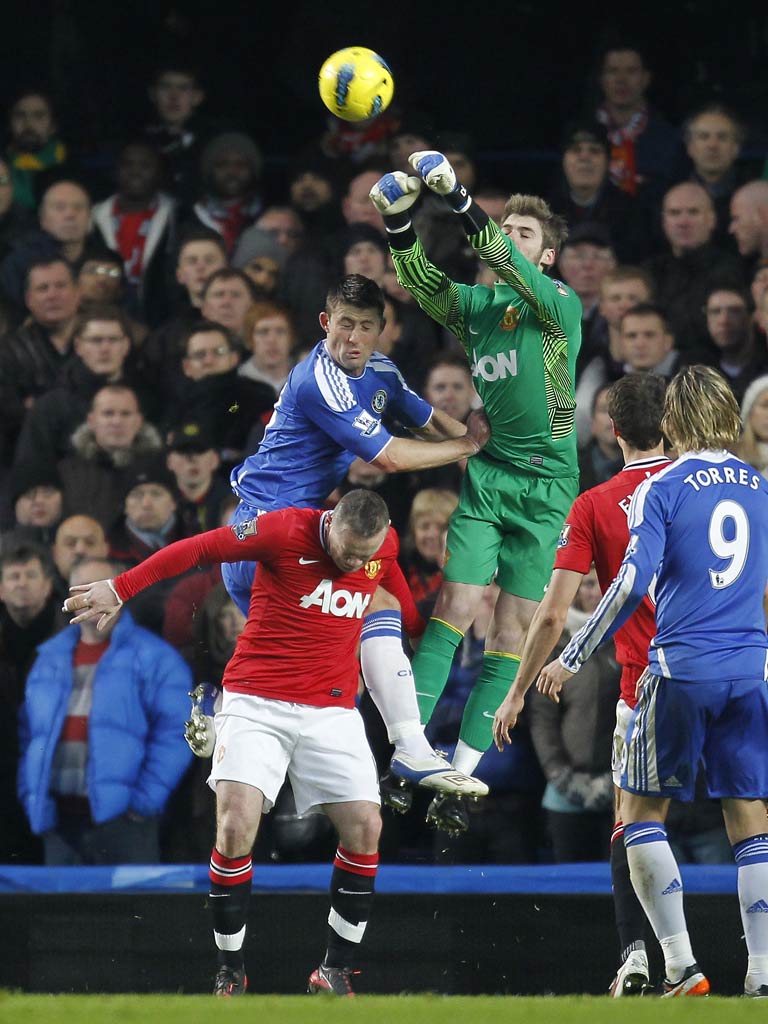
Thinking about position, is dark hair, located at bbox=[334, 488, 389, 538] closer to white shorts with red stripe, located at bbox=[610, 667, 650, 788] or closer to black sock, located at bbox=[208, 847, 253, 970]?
white shorts with red stripe, located at bbox=[610, 667, 650, 788]

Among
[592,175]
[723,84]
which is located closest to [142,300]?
[592,175]

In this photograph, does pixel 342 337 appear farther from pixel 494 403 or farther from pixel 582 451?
pixel 582 451

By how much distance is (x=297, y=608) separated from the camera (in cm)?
682

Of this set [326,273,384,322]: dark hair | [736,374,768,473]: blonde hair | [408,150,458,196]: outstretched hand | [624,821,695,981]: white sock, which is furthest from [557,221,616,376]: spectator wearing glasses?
[624,821,695,981]: white sock

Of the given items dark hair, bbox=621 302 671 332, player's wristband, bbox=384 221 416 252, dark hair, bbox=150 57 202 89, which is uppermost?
dark hair, bbox=150 57 202 89

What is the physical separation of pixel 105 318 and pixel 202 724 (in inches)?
138

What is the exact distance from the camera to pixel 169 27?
12.5m

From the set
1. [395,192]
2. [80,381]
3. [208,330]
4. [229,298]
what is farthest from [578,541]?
[80,381]

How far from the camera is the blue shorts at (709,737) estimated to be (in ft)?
19.3

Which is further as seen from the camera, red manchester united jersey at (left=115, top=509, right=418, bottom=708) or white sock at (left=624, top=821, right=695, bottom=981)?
red manchester united jersey at (left=115, top=509, right=418, bottom=708)

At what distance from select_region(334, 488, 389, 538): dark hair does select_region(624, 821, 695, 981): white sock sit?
56.9 inches

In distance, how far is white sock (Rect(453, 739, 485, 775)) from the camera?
280 inches

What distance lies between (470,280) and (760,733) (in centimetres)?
457

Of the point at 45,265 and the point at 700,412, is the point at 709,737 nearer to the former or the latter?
A: the point at 700,412
